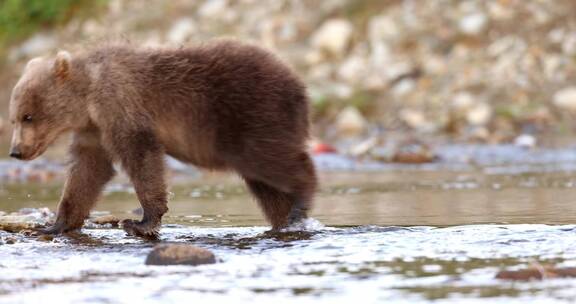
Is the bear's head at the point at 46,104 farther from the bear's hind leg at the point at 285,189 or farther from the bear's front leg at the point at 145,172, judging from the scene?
the bear's hind leg at the point at 285,189

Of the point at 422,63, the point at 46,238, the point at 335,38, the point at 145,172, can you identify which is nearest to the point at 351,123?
the point at 422,63

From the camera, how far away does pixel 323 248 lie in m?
7.27

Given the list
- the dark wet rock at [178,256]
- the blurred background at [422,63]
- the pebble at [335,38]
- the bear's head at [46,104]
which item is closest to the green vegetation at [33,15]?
the blurred background at [422,63]

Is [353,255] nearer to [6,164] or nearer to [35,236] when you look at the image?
[35,236]

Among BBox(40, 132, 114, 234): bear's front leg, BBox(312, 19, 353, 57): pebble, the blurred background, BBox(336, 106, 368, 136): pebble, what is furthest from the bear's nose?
BBox(312, 19, 353, 57): pebble

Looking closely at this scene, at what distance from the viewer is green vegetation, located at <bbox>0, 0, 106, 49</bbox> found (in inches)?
805

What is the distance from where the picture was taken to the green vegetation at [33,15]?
67.1 ft

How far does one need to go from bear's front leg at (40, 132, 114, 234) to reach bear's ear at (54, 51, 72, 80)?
0.56 metres

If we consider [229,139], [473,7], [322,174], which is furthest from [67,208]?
[473,7]

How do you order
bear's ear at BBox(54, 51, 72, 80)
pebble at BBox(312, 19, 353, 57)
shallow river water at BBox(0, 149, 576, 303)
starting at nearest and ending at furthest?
1. shallow river water at BBox(0, 149, 576, 303)
2. bear's ear at BBox(54, 51, 72, 80)
3. pebble at BBox(312, 19, 353, 57)

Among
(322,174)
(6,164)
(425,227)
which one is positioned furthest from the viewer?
(6,164)

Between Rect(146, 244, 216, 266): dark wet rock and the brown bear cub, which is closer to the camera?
Rect(146, 244, 216, 266): dark wet rock

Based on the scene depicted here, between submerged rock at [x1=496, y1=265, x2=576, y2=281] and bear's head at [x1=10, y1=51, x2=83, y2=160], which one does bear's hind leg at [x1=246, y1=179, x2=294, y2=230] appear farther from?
submerged rock at [x1=496, y1=265, x2=576, y2=281]

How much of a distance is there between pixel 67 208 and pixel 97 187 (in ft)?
0.86
